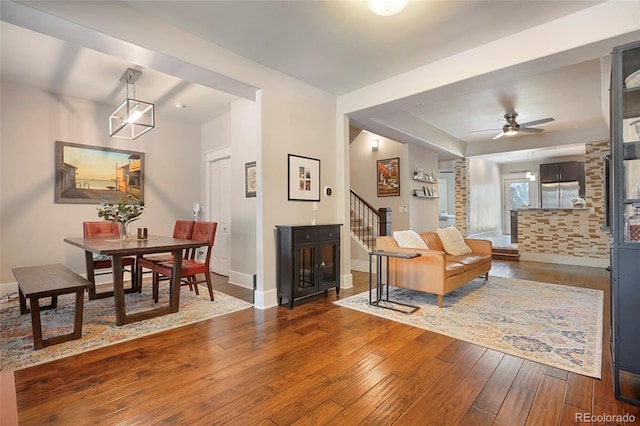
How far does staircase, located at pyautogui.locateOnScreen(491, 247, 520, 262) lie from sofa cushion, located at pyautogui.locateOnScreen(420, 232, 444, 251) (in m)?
3.27

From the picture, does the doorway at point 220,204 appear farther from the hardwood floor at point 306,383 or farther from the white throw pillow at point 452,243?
the white throw pillow at point 452,243

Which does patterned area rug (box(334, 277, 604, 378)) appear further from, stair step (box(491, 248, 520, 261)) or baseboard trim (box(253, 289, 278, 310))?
stair step (box(491, 248, 520, 261))

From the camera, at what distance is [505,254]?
7.32 meters

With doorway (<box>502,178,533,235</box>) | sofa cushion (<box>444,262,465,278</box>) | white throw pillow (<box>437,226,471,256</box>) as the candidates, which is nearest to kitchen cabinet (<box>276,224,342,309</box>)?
sofa cushion (<box>444,262,465,278</box>)

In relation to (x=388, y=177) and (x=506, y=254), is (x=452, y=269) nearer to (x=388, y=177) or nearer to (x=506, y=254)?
(x=388, y=177)

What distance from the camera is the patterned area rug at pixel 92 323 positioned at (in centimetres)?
244

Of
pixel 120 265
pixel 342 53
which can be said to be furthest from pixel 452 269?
pixel 120 265

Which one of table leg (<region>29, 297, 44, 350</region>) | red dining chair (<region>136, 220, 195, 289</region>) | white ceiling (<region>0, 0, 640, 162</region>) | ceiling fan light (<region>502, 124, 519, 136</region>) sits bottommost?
table leg (<region>29, 297, 44, 350</region>)

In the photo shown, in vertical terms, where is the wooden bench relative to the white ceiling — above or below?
below

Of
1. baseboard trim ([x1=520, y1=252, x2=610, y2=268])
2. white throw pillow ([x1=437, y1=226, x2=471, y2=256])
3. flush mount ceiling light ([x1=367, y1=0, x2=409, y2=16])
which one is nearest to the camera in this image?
flush mount ceiling light ([x1=367, y1=0, x2=409, y2=16])

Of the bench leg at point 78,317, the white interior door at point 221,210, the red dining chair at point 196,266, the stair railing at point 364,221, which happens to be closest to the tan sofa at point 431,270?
the stair railing at point 364,221

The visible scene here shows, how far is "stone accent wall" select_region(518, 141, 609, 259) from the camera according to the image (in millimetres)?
6203

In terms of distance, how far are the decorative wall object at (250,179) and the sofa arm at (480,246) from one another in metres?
3.75

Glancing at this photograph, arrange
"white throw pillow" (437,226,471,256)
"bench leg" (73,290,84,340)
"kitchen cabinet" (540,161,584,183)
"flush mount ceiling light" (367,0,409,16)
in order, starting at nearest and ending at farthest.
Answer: "flush mount ceiling light" (367,0,409,16) → "bench leg" (73,290,84,340) → "white throw pillow" (437,226,471,256) → "kitchen cabinet" (540,161,584,183)
